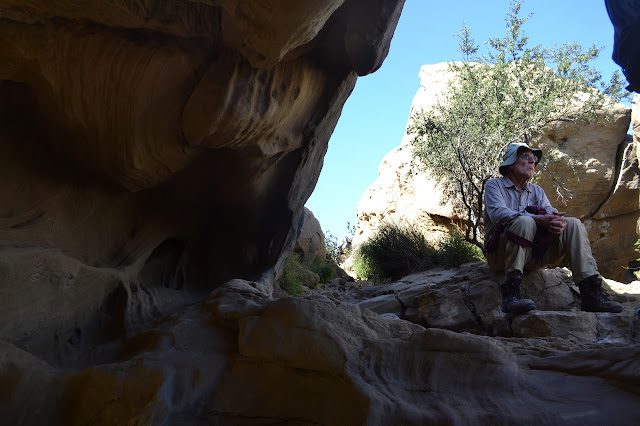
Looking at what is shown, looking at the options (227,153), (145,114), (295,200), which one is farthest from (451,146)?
(145,114)

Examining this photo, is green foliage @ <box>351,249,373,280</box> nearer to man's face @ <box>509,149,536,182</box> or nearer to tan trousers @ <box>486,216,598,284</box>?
man's face @ <box>509,149,536,182</box>

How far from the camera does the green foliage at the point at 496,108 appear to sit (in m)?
11.0

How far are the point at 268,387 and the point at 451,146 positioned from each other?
9888mm

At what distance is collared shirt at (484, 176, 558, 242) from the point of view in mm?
4492

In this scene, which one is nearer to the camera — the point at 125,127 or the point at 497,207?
the point at 125,127

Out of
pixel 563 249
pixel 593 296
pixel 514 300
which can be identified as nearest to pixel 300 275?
pixel 514 300

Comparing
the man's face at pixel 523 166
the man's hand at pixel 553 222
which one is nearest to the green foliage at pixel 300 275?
the man's face at pixel 523 166

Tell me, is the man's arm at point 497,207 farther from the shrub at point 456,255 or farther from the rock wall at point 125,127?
the shrub at point 456,255

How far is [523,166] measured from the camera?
15.4 feet

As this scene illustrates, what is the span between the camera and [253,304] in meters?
2.75

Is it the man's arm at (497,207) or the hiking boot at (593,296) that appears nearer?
the hiking boot at (593,296)

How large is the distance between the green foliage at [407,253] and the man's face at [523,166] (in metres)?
4.11

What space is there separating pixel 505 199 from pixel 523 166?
0.37m

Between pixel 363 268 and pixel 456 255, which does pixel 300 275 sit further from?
pixel 363 268
